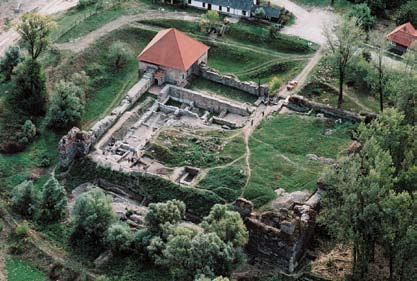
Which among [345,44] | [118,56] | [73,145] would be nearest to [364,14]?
[345,44]

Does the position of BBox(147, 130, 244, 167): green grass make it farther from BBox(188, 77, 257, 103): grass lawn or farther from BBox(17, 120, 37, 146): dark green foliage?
BBox(17, 120, 37, 146): dark green foliage

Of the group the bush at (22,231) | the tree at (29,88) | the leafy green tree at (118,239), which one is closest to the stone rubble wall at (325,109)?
the leafy green tree at (118,239)

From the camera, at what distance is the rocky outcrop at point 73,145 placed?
6825 cm

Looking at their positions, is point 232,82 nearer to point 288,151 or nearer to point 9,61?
point 288,151

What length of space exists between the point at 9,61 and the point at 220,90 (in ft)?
81.6

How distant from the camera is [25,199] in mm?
63250

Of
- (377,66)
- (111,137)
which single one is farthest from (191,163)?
(377,66)

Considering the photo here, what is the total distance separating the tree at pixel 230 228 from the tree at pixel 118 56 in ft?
108

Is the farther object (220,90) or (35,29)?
(220,90)

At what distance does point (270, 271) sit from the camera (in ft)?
195

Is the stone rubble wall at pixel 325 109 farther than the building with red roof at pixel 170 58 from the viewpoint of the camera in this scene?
No

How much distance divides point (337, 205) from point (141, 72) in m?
34.0

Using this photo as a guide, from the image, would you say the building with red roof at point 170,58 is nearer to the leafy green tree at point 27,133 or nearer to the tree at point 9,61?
the tree at point 9,61

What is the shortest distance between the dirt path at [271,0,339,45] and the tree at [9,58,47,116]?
110 ft
